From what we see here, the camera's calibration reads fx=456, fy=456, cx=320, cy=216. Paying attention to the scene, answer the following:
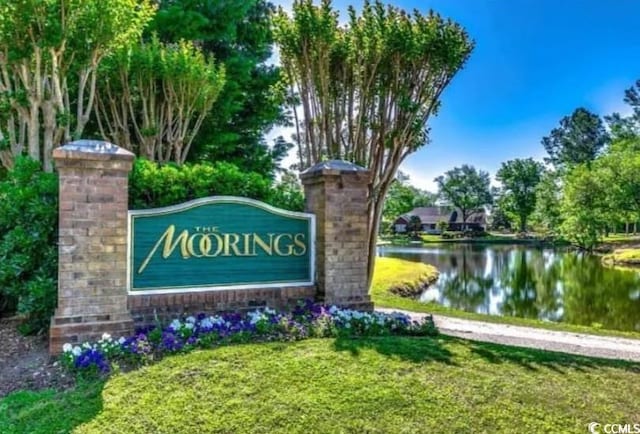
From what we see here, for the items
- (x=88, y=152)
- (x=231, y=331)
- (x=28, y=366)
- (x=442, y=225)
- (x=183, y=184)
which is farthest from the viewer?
(x=442, y=225)

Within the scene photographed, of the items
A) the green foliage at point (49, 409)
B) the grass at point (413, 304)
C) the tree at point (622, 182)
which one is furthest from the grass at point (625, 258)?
the green foliage at point (49, 409)

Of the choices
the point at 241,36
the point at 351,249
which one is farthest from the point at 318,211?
the point at 241,36

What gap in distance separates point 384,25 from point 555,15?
9.05 metres

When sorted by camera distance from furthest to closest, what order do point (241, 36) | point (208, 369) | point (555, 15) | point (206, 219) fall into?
point (555, 15) < point (241, 36) < point (206, 219) < point (208, 369)

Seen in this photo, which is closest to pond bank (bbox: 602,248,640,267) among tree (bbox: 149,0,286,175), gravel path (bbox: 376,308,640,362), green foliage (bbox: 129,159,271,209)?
gravel path (bbox: 376,308,640,362)

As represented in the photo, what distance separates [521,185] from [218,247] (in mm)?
60939

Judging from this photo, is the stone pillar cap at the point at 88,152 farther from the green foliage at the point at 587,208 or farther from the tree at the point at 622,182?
the green foliage at the point at 587,208

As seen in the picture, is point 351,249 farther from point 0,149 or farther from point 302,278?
point 0,149

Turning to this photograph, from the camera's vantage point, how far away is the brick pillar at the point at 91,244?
15.5ft

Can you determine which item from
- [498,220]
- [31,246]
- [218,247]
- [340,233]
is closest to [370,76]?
[340,233]

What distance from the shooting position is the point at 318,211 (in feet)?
20.8

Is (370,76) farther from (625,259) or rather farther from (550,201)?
(550,201)

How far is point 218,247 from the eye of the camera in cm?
574

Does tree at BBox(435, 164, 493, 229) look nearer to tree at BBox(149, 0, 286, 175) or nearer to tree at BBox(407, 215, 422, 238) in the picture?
tree at BBox(407, 215, 422, 238)
